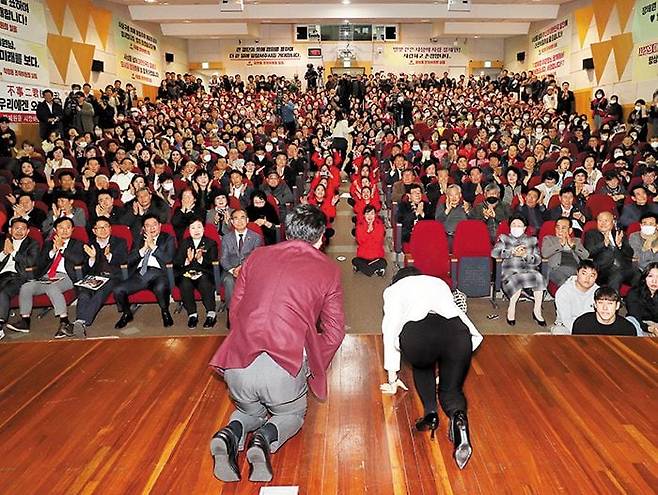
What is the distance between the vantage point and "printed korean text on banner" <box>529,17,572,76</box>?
52.8 feet

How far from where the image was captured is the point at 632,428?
8.38 ft

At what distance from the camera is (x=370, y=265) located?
5.55m

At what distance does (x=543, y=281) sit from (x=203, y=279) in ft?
9.14

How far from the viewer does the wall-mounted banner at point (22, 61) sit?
9.98m

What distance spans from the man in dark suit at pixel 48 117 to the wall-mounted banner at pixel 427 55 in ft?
48.8

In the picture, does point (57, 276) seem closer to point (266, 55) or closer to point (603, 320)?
point (603, 320)

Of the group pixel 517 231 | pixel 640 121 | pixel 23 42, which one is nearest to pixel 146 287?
pixel 517 231

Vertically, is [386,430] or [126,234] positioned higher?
[126,234]

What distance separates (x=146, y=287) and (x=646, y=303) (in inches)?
151

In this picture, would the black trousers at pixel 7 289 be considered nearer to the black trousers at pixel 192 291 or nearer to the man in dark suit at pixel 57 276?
the man in dark suit at pixel 57 276

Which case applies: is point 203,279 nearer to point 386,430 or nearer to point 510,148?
point 386,430

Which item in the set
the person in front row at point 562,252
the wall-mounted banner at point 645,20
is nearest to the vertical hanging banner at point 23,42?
the person in front row at point 562,252

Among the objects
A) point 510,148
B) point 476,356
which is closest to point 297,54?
point 510,148

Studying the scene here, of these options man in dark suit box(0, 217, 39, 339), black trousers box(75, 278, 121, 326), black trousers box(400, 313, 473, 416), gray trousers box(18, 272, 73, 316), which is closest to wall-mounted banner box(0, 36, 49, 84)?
man in dark suit box(0, 217, 39, 339)
